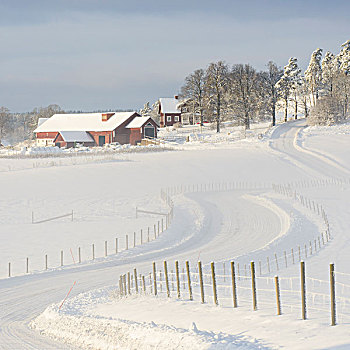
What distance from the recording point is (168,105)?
12412 cm

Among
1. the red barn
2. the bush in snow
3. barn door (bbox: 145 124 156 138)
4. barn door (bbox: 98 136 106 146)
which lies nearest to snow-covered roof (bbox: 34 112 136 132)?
barn door (bbox: 98 136 106 146)

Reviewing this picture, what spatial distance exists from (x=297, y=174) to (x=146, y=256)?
37965 millimetres

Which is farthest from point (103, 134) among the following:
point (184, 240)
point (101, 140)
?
point (184, 240)

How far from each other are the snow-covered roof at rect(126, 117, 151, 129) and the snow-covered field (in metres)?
13.0

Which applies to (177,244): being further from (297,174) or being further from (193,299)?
(297,174)

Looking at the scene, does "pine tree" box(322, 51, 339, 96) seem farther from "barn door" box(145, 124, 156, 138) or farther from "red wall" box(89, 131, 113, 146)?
"red wall" box(89, 131, 113, 146)

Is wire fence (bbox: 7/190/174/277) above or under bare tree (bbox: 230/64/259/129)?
under

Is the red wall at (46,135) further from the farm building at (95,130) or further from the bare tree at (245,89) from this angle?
the bare tree at (245,89)

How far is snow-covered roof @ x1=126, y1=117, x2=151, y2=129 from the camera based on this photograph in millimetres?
102812

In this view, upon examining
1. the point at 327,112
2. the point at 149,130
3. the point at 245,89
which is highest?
the point at 245,89

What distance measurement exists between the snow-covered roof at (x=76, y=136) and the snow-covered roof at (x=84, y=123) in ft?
5.94

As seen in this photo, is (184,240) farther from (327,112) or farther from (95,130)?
(95,130)

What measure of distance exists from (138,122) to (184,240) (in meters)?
70.5

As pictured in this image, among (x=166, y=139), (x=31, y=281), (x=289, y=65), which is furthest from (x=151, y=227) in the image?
(x=289, y=65)
